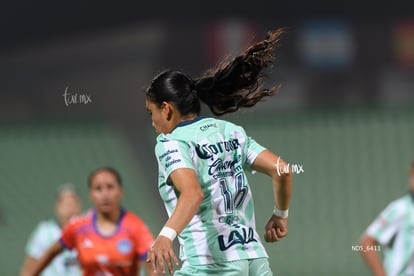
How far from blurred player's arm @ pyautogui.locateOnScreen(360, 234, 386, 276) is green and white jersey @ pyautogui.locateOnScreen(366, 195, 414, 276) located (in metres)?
0.04

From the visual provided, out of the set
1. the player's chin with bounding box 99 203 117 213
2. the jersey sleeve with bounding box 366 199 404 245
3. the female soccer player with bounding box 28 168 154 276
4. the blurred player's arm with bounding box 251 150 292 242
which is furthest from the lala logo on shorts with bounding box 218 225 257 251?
the jersey sleeve with bounding box 366 199 404 245

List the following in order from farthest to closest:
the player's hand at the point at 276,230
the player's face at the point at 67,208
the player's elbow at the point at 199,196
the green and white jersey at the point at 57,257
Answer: the player's face at the point at 67,208 → the green and white jersey at the point at 57,257 → the player's hand at the point at 276,230 → the player's elbow at the point at 199,196

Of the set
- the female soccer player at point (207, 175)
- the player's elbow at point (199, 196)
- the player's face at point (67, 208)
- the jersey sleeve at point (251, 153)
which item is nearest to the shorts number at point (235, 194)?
the female soccer player at point (207, 175)

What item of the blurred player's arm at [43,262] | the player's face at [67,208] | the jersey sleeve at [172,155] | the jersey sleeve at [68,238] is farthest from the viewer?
the player's face at [67,208]

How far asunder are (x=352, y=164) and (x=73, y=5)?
4.53m

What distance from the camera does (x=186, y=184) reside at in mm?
4055

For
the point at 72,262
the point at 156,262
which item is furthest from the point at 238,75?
the point at 72,262

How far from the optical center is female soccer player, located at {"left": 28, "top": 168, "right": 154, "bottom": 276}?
257 inches

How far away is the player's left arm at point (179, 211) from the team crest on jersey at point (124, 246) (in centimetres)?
249

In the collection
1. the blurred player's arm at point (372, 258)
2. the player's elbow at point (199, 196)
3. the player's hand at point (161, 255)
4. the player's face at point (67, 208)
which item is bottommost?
the blurred player's arm at point (372, 258)

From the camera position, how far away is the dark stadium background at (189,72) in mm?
15172

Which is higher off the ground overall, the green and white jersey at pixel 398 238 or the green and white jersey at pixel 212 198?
the green and white jersey at pixel 212 198

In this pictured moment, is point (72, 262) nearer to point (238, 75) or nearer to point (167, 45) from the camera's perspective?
point (238, 75)

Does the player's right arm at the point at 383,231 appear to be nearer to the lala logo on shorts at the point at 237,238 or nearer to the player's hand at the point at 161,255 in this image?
the lala logo on shorts at the point at 237,238
